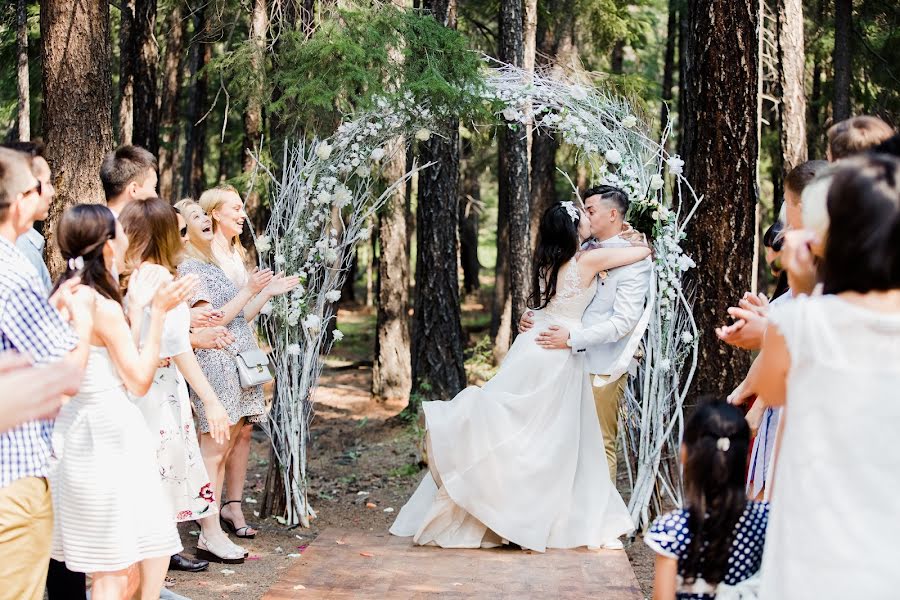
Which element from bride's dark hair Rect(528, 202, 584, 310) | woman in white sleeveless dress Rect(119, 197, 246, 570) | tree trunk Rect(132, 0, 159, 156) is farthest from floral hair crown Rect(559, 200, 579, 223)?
tree trunk Rect(132, 0, 159, 156)

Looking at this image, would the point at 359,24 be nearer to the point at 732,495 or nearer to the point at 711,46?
the point at 711,46

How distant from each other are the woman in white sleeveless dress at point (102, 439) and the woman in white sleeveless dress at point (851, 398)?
91.7 inches

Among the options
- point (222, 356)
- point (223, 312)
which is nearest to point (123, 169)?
point (223, 312)

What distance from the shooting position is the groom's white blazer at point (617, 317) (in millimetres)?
6047

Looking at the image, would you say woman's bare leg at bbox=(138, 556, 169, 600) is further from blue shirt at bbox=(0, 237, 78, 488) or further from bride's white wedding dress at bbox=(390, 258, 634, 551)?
bride's white wedding dress at bbox=(390, 258, 634, 551)

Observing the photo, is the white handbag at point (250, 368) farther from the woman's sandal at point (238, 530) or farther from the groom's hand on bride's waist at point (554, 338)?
the groom's hand on bride's waist at point (554, 338)

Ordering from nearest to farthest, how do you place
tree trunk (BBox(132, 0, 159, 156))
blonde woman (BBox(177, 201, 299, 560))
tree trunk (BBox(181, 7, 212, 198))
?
blonde woman (BBox(177, 201, 299, 560)) → tree trunk (BBox(132, 0, 159, 156)) → tree trunk (BBox(181, 7, 212, 198))

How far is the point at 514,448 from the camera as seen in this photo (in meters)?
5.80

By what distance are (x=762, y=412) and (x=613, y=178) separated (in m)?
2.33

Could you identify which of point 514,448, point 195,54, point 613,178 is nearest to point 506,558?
point 514,448

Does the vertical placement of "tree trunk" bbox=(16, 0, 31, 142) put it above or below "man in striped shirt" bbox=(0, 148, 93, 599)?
above

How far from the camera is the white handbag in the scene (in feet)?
19.2

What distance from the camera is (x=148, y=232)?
421 centimetres

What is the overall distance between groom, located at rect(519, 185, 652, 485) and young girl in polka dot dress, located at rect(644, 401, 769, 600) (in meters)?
3.07
